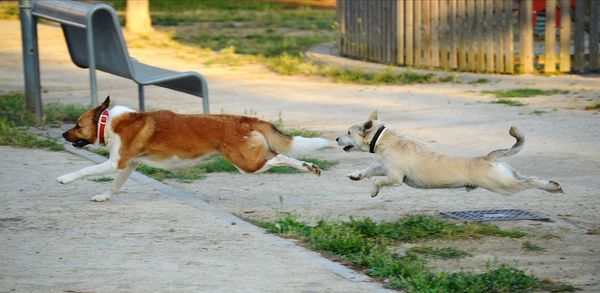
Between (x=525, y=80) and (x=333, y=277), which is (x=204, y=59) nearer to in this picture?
(x=525, y=80)

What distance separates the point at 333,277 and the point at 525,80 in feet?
30.1

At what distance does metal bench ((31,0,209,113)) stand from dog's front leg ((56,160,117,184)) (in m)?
2.00

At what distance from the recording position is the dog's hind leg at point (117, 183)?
27.0ft

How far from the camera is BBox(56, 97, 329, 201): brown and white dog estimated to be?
27.0 ft

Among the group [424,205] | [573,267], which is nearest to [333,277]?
[573,267]

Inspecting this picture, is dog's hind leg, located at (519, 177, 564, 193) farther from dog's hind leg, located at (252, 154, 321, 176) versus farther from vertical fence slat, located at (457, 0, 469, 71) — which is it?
vertical fence slat, located at (457, 0, 469, 71)

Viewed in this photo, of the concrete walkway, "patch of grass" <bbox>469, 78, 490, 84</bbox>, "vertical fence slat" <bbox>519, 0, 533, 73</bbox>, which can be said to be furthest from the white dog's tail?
"vertical fence slat" <bbox>519, 0, 533, 73</bbox>

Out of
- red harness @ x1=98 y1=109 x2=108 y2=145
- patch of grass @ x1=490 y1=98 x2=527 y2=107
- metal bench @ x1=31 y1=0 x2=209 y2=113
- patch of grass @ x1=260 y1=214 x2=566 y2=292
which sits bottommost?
patch of grass @ x1=260 y1=214 x2=566 y2=292

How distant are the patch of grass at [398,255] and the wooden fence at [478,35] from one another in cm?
832

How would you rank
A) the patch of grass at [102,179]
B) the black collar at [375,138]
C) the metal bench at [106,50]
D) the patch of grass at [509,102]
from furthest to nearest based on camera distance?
the patch of grass at [509,102], the metal bench at [106,50], the patch of grass at [102,179], the black collar at [375,138]

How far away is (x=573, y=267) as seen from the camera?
251 inches

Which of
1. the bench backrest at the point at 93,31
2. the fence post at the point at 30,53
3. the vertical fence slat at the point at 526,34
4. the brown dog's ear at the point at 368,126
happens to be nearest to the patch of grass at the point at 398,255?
the brown dog's ear at the point at 368,126

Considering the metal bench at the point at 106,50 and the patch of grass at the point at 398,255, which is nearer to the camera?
the patch of grass at the point at 398,255

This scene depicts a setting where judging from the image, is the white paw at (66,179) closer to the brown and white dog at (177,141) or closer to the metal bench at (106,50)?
the brown and white dog at (177,141)
